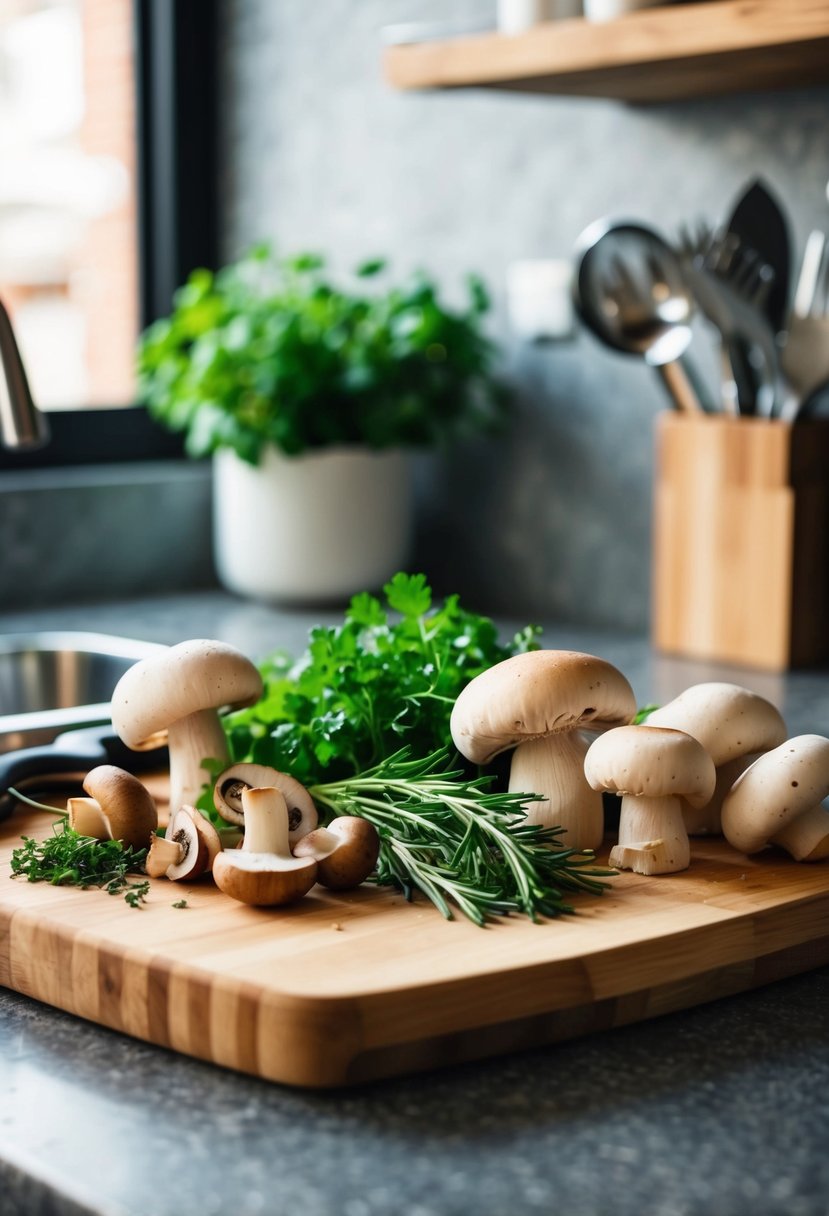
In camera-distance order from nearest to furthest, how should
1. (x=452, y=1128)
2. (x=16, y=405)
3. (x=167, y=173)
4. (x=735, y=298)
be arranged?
(x=452, y=1128)
(x=16, y=405)
(x=735, y=298)
(x=167, y=173)

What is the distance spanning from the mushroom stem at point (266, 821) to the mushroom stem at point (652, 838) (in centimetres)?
19

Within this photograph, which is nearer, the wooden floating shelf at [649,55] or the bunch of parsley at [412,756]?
the bunch of parsley at [412,756]

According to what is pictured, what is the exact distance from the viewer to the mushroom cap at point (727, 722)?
3.11 feet

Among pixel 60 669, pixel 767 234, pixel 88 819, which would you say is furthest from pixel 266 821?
pixel 767 234

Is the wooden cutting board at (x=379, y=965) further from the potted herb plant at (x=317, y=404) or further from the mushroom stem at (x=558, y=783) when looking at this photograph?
the potted herb plant at (x=317, y=404)

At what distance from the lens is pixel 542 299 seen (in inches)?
79.5

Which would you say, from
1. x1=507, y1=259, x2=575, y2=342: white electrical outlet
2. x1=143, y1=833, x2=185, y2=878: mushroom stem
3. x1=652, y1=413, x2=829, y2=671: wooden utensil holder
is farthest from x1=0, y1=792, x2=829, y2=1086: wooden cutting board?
x1=507, y1=259, x2=575, y2=342: white electrical outlet

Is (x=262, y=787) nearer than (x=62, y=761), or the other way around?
(x=262, y=787)

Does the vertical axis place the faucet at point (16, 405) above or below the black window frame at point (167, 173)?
below

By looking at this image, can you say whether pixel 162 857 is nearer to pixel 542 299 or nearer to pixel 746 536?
pixel 746 536

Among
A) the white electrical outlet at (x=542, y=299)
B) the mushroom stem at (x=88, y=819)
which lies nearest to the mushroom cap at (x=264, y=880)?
the mushroom stem at (x=88, y=819)

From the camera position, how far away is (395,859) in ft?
2.87

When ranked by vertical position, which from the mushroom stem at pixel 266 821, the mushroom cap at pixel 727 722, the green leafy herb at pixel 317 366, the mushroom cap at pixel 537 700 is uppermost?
the green leafy herb at pixel 317 366

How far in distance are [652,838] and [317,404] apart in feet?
3.90
